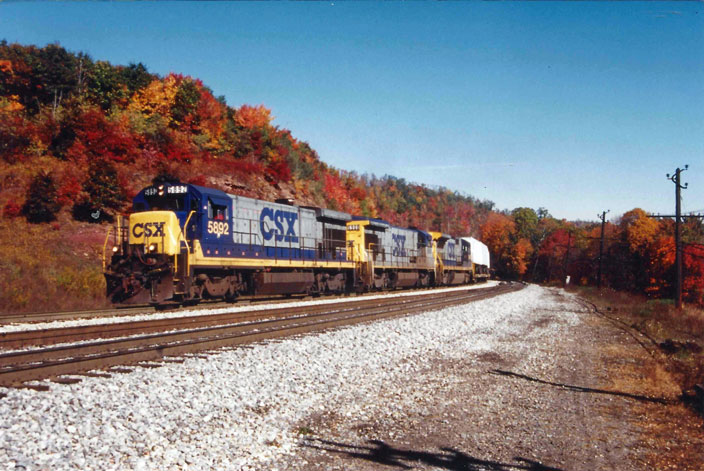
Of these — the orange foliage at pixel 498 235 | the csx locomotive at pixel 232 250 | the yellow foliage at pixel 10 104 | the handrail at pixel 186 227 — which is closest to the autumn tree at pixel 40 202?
the csx locomotive at pixel 232 250

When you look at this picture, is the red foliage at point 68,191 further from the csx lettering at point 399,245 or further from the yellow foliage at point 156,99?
the csx lettering at point 399,245

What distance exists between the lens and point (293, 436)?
5.32 meters

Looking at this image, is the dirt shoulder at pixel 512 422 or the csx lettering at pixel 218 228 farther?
the csx lettering at pixel 218 228

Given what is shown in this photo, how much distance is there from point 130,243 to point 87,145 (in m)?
17.9

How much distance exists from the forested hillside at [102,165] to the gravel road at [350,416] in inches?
479

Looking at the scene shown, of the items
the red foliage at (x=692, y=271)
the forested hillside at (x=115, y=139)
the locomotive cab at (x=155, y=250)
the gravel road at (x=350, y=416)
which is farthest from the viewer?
the red foliage at (x=692, y=271)

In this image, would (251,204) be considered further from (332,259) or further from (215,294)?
(332,259)

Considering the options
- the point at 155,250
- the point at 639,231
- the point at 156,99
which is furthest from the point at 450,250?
the point at 639,231

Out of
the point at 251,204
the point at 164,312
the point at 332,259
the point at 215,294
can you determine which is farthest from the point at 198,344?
the point at 332,259

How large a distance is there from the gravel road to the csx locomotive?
23.1 ft

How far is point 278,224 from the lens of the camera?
2062 cm

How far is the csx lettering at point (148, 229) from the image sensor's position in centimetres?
1566

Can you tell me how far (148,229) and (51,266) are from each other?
7.77 meters

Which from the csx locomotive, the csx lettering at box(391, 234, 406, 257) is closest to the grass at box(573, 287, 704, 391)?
the csx lettering at box(391, 234, 406, 257)
